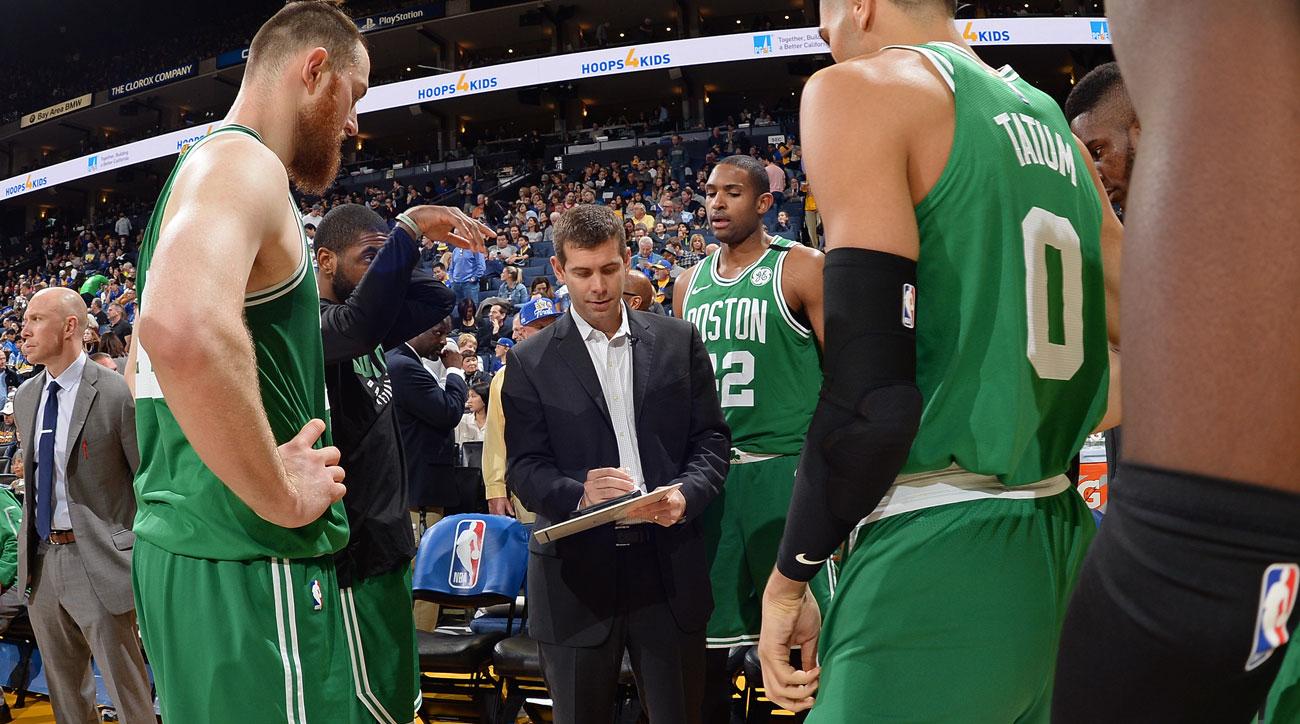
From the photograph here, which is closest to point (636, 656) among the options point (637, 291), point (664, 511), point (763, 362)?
point (664, 511)

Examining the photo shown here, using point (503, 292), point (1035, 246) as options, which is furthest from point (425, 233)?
point (503, 292)

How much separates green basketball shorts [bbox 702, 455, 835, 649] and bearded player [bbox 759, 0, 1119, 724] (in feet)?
6.55

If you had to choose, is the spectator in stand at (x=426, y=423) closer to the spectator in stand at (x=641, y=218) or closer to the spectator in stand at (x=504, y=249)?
the spectator in stand at (x=641, y=218)

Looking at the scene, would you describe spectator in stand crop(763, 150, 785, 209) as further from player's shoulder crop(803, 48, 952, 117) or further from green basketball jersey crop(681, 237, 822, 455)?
player's shoulder crop(803, 48, 952, 117)

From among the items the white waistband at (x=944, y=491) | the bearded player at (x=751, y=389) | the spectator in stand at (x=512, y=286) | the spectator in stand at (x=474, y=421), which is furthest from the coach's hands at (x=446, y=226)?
the spectator in stand at (x=512, y=286)

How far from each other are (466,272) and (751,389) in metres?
12.0

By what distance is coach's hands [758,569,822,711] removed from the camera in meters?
1.56

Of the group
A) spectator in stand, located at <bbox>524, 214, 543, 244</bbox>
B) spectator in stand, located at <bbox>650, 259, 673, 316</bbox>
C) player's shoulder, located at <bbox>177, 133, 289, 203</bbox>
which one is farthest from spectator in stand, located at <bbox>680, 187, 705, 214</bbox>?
player's shoulder, located at <bbox>177, 133, 289, 203</bbox>

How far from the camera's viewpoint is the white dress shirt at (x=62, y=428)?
477 centimetres

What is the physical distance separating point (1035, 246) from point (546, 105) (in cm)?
2707

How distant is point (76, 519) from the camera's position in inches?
185

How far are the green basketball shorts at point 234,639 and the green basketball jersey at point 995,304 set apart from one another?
3.75ft

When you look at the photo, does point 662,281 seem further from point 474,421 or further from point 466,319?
point 474,421

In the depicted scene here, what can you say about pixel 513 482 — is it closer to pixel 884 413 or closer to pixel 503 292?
pixel 884 413
